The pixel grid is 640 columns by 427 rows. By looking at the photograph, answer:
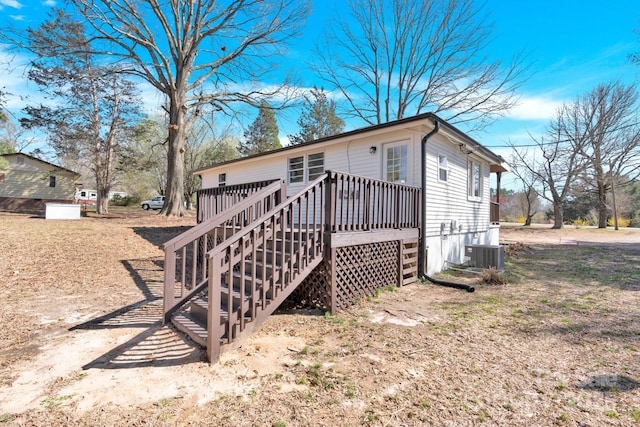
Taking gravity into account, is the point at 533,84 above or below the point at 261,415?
above

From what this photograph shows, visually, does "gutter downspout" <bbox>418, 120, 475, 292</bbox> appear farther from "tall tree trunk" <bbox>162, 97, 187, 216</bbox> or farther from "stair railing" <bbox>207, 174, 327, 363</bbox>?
"tall tree trunk" <bbox>162, 97, 187, 216</bbox>

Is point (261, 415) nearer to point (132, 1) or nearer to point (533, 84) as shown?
point (132, 1)

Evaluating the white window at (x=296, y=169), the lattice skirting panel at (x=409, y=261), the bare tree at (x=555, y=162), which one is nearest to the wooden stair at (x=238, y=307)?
the lattice skirting panel at (x=409, y=261)

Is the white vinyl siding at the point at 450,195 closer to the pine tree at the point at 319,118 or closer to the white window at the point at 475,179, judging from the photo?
the white window at the point at 475,179

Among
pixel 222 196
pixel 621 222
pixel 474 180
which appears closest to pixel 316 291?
pixel 222 196

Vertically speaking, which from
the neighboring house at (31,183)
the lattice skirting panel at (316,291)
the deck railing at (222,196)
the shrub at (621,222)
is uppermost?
the neighboring house at (31,183)

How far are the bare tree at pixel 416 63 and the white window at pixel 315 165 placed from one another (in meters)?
12.0

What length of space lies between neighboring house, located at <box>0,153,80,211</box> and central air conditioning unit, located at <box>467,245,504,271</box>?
1143 inches

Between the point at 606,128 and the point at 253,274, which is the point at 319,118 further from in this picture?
the point at 253,274

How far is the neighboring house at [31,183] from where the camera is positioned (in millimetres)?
23031

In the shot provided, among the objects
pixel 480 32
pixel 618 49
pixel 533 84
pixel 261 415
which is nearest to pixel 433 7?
pixel 480 32

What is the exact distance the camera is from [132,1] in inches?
528

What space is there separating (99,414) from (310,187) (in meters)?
3.11

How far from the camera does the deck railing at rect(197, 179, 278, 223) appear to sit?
616cm
